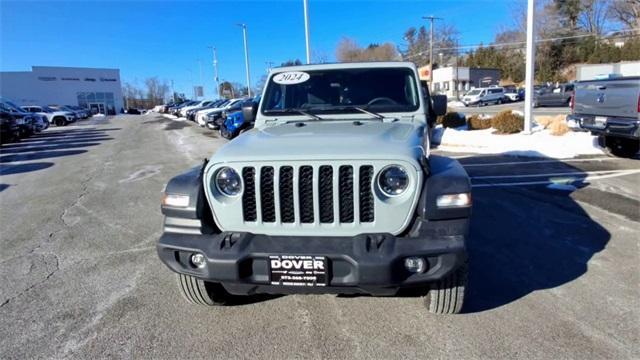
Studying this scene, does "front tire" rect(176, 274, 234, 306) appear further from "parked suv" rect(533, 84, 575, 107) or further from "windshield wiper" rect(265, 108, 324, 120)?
"parked suv" rect(533, 84, 575, 107)

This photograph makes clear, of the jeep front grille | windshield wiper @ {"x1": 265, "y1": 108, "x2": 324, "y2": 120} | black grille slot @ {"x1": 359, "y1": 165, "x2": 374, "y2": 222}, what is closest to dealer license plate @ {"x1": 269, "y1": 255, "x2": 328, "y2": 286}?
the jeep front grille

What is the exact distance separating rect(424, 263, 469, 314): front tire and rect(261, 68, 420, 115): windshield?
1745mm

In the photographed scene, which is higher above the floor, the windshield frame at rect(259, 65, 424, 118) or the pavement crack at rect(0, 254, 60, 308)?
the windshield frame at rect(259, 65, 424, 118)

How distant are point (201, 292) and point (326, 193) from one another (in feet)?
4.30

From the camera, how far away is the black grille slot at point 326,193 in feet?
8.69

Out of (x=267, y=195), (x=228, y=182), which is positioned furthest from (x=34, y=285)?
(x=267, y=195)

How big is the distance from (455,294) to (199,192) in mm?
1891

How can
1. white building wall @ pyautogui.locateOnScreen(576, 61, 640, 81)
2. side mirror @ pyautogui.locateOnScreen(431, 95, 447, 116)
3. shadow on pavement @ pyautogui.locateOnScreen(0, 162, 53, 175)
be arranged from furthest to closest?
white building wall @ pyautogui.locateOnScreen(576, 61, 640, 81)
shadow on pavement @ pyautogui.locateOnScreen(0, 162, 53, 175)
side mirror @ pyautogui.locateOnScreen(431, 95, 447, 116)

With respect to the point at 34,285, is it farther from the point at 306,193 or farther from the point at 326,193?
the point at 326,193

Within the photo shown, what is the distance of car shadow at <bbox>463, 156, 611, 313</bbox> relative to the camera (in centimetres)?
355

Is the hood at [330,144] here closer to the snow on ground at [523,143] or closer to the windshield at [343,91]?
the windshield at [343,91]

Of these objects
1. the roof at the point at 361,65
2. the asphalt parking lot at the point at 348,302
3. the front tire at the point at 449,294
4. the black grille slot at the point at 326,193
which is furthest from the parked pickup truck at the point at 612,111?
the black grille slot at the point at 326,193

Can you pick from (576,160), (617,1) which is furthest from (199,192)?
(617,1)

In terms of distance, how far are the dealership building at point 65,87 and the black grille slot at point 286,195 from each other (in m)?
78.7
